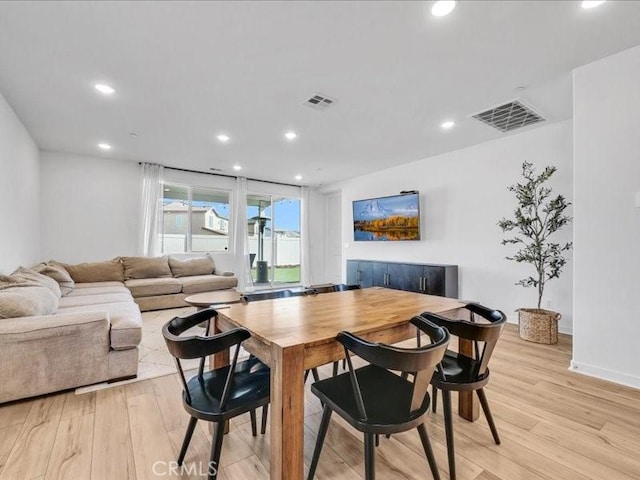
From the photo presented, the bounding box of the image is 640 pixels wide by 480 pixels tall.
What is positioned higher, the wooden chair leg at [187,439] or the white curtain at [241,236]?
the white curtain at [241,236]

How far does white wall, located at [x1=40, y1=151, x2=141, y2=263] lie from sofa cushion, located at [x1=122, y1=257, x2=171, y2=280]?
1.56 feet

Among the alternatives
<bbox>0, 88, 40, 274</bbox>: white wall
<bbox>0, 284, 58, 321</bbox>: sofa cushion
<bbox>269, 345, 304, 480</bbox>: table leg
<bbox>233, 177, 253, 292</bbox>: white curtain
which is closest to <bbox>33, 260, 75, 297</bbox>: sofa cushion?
<bbox>0, 88, 40, 274</bbox>: white wall

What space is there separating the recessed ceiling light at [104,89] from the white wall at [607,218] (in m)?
4.28

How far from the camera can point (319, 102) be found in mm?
3146

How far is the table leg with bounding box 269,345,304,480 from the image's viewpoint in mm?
→ 1123

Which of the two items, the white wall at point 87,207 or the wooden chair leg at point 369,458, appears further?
the white wall at point 87,207

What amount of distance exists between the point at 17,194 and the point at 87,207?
1.66 metres

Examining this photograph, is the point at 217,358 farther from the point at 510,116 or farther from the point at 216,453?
the point at 510,116

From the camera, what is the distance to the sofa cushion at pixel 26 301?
215 cm

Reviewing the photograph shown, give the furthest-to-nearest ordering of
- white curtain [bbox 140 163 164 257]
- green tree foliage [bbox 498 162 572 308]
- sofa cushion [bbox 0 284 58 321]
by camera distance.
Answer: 1. white curtain [bbox 140 163 164 257]
2. green tree foliage [bbox 498 162 572 308]
3. sofa cushion [bbox 0 284 58 321]

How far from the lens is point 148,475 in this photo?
1409mm

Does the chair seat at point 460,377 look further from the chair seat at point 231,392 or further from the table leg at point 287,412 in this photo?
the chair seat at point 231,392

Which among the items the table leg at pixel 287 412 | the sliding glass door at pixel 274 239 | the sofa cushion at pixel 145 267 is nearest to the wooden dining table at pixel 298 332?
the table leg at pixel 287 412

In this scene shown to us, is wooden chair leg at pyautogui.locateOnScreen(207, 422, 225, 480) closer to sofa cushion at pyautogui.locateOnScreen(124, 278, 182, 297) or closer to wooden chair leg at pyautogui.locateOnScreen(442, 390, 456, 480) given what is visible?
wooden chair leg at pyautogui.locateOnScreen(442, 390, 456, 480)
